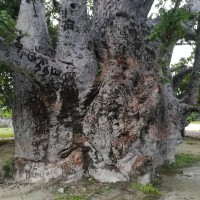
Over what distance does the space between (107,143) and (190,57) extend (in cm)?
851

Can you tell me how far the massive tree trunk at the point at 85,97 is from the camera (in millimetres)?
6402

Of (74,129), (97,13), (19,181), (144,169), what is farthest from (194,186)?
(97,13)

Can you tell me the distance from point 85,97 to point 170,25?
6.54 ft

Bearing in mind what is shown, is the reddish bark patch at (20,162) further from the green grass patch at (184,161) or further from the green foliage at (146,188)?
the green grass patch at (184,161)

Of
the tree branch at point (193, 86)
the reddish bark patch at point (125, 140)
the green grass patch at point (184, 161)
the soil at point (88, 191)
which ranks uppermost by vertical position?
the tree branch at point (193, 86)

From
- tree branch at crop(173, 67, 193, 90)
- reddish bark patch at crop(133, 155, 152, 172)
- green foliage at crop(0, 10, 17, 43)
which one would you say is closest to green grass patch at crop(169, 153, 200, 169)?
tree branch at crop(173, 67, 193, 90)

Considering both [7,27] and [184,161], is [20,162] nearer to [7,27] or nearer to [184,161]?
[7,27]

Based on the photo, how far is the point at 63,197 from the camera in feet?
19.0

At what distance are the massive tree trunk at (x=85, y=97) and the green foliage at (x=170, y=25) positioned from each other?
44 cm

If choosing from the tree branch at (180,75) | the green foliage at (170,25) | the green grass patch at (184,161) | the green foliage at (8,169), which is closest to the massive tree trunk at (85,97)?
the green foliage at (8,169)

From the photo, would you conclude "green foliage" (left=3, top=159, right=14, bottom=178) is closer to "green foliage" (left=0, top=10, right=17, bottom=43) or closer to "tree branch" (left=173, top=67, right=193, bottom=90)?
"green foliage" (left=0, top=10, right=17, bottom=43)

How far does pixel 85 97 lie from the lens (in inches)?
261

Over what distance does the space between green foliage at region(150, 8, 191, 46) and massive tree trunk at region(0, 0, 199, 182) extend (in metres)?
0.44

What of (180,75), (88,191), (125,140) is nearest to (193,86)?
(180,75)
